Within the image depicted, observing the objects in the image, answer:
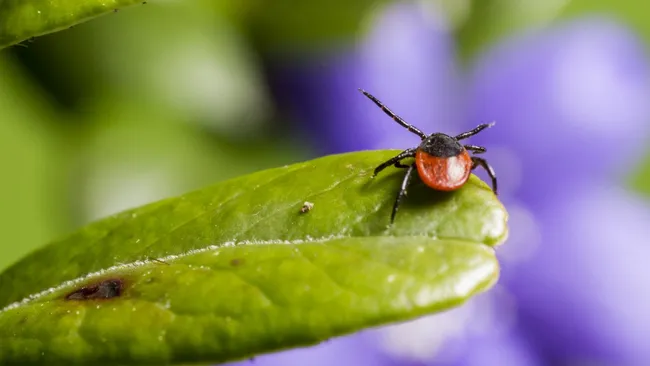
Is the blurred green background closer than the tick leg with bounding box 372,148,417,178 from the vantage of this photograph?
No

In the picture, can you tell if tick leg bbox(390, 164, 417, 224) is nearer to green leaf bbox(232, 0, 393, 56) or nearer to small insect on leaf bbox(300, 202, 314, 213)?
small insect on leaf bbox(300, 202, 314, 213)

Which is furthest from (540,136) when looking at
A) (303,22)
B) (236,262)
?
(236,262)

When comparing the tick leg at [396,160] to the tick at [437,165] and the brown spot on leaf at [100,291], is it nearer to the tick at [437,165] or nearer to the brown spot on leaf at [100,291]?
the tick at [437,165]

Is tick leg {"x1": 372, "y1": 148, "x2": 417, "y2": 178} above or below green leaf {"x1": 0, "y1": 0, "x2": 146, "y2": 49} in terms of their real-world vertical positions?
below

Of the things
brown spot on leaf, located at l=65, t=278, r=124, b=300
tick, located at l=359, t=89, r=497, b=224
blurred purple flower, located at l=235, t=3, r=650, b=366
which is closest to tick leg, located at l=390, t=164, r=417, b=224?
tick, located at l=359, t=89, r=497, b=224

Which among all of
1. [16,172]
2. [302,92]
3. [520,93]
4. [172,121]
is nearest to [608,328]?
[520,93]

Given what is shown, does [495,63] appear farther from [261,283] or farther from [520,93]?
[261,283]

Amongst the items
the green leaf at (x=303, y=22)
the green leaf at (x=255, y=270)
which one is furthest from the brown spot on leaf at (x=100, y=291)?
the green leaf at (x=303, y=22)
